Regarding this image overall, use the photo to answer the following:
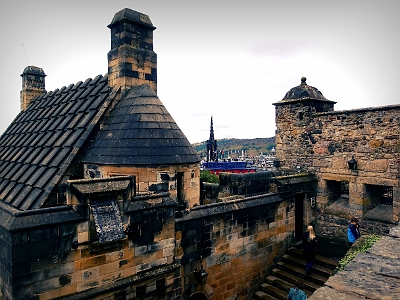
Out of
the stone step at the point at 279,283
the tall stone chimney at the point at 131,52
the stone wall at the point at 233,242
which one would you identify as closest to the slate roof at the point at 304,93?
the stone wall at the point at 233,242

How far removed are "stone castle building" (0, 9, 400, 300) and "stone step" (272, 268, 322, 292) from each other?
14.5 inches

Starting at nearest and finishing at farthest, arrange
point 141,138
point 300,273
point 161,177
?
point 161,177
point 141,138
point 300,273

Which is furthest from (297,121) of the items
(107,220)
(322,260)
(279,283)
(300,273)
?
(107,220)

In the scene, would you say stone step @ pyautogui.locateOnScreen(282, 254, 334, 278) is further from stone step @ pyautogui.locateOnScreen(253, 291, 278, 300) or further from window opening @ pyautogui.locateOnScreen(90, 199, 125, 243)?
window opening @ pyautogui.locateOnScreen(90, 199, 125, 243)

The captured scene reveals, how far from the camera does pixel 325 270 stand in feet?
33.4

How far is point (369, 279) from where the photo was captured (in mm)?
2666

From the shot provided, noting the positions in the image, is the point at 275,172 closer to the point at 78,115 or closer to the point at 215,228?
the point at 215,228

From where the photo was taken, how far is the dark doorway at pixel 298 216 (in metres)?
12.7

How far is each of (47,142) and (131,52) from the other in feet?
14.0

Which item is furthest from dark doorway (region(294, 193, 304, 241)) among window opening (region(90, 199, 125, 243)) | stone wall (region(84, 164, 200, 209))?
window opening (region(90, 199, 125, 243))

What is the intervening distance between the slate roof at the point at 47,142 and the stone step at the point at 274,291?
7.47 meters

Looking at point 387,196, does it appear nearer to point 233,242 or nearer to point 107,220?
point 233,242

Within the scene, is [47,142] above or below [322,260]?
above

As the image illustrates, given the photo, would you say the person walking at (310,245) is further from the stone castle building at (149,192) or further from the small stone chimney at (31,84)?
the small stone chimney at (31,84)
